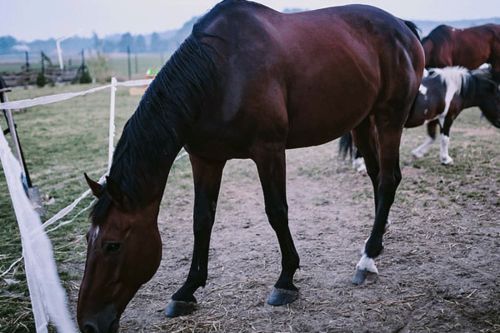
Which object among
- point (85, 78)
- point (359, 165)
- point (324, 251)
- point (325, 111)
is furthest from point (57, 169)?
point (85, 78)

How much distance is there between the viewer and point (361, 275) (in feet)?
9.70

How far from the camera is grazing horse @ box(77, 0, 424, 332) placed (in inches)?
81.5

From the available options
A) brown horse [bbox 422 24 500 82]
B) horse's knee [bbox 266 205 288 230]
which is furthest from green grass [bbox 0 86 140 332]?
brown horse [bbox 422 24 500 82]

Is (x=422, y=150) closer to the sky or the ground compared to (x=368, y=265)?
closer to the sky

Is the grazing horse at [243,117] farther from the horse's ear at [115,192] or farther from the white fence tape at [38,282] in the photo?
the white fence tape at [38,282]

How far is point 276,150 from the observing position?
98.3 inches

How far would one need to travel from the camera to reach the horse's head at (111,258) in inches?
78.5

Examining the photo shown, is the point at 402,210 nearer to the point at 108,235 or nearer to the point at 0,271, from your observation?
the point at 108,235

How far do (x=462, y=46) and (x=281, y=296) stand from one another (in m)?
7.15

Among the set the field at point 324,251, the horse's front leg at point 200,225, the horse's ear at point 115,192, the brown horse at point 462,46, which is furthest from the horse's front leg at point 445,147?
the horse's ear at point 115,192

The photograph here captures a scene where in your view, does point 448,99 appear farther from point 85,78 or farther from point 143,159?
point 85,78

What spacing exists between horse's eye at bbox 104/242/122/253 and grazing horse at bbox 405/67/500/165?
4528mm

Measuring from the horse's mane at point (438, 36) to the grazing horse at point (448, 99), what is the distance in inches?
61.7

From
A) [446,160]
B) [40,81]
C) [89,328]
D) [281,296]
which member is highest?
[40,81]
